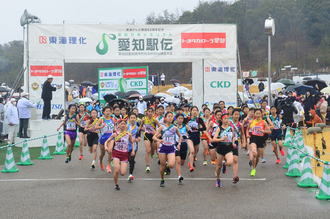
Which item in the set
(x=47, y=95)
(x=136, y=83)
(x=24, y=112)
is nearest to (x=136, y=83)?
(x=136, y=83)

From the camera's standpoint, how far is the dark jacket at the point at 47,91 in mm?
18094

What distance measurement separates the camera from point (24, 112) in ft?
59.6

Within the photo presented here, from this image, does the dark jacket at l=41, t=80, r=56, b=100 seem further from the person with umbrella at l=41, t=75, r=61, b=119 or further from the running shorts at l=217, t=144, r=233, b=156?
the running shorts at l=217, t=144, r=233, b=156

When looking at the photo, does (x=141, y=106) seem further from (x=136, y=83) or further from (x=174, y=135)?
(x=174, y=135)

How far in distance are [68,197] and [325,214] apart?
478cm

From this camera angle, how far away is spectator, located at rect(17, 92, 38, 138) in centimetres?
1798

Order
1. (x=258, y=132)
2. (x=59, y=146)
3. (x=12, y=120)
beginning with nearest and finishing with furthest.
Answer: (x=258, y=132)
(x=59, y=146)
(x=12, y=120)

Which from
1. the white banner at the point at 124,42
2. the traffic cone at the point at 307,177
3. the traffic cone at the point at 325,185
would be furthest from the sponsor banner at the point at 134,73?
the traffic cone at the point at 325,185

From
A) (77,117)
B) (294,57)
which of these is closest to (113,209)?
(77,117)

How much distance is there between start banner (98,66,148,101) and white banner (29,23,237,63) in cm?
829

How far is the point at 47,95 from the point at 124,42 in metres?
4.43

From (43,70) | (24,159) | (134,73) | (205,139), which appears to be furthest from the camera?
(134,73)

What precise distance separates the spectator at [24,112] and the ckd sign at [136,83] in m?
10.6

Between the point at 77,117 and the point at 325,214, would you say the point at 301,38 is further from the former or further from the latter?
the point at 325,214
